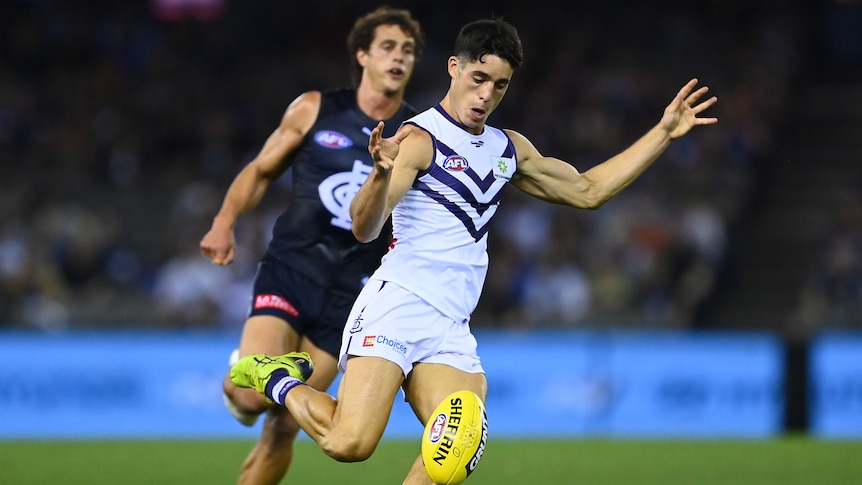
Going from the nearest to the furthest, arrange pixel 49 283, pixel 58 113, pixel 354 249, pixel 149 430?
pixel 354 249, pixel 149 430, pixel 49 283, pixel 58 113

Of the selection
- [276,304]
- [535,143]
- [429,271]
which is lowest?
[276,304]

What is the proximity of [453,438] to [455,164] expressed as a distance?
1.35 metres

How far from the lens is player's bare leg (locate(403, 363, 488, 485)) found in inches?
240

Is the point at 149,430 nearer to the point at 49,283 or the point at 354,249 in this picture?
the point at 49,283

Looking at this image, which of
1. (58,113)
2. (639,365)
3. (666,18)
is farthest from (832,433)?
(58,113)

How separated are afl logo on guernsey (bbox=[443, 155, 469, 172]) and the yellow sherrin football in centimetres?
111

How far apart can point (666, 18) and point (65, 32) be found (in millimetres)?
9958

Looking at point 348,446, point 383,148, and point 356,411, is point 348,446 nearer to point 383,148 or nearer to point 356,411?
point 356,411

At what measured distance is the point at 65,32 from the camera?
2028cm

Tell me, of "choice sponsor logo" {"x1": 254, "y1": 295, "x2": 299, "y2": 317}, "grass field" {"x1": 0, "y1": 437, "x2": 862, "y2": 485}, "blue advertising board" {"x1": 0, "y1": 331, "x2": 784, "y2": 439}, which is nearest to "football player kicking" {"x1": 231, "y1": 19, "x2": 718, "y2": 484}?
"choice sponsor logo" {"x1": 254, "y1": 295, "x2": 299, "y2": 317}

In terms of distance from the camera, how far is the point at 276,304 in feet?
24.6

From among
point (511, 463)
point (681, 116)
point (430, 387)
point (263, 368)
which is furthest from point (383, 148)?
point (511, 463)

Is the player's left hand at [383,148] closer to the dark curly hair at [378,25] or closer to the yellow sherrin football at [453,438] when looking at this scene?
the yellow sherrin football at [453,438]

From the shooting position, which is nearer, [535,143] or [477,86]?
[477,86]
